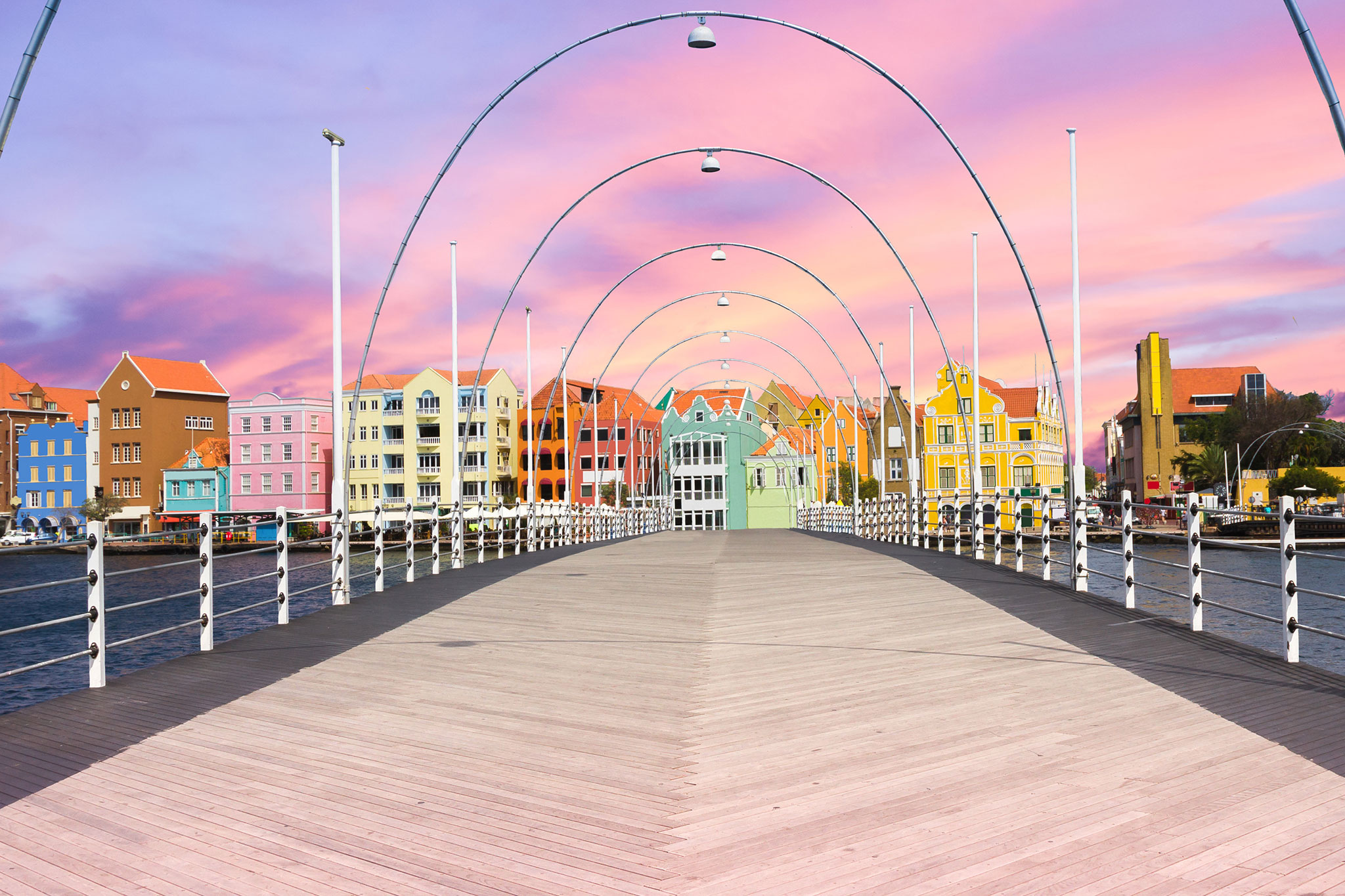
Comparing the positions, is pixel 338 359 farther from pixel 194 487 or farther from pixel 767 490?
pixel 767 490

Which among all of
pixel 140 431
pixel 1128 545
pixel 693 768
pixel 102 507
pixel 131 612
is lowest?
pixel 131 612

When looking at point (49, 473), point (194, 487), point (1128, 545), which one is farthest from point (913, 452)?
point (49, 473)

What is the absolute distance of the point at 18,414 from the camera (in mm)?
108562

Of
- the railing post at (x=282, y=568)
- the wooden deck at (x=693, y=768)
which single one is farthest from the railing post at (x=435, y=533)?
the wooden deck at (x=693, y=768)

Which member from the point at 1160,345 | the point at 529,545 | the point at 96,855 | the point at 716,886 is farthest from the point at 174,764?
the point at 1160,345

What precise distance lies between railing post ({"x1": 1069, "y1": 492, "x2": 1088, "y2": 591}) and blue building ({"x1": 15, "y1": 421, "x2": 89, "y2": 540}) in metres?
101

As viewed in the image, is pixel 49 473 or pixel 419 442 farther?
pixel 49 473

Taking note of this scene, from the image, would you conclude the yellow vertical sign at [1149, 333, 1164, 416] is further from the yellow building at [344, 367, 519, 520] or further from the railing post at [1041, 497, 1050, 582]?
the railing post at [1041, 497, 1050, 582]

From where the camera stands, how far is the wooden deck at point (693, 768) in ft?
13.3

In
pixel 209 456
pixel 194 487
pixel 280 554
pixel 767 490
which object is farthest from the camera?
pixel 767 490

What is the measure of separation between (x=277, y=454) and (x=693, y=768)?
90.0m

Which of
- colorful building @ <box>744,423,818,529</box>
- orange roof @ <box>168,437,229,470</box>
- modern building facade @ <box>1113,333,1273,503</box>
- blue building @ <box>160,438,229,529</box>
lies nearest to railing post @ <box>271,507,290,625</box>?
blue building @ <box>160,438,229,529</box>

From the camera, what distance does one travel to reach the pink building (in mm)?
89375

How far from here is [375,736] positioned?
6172 mm
